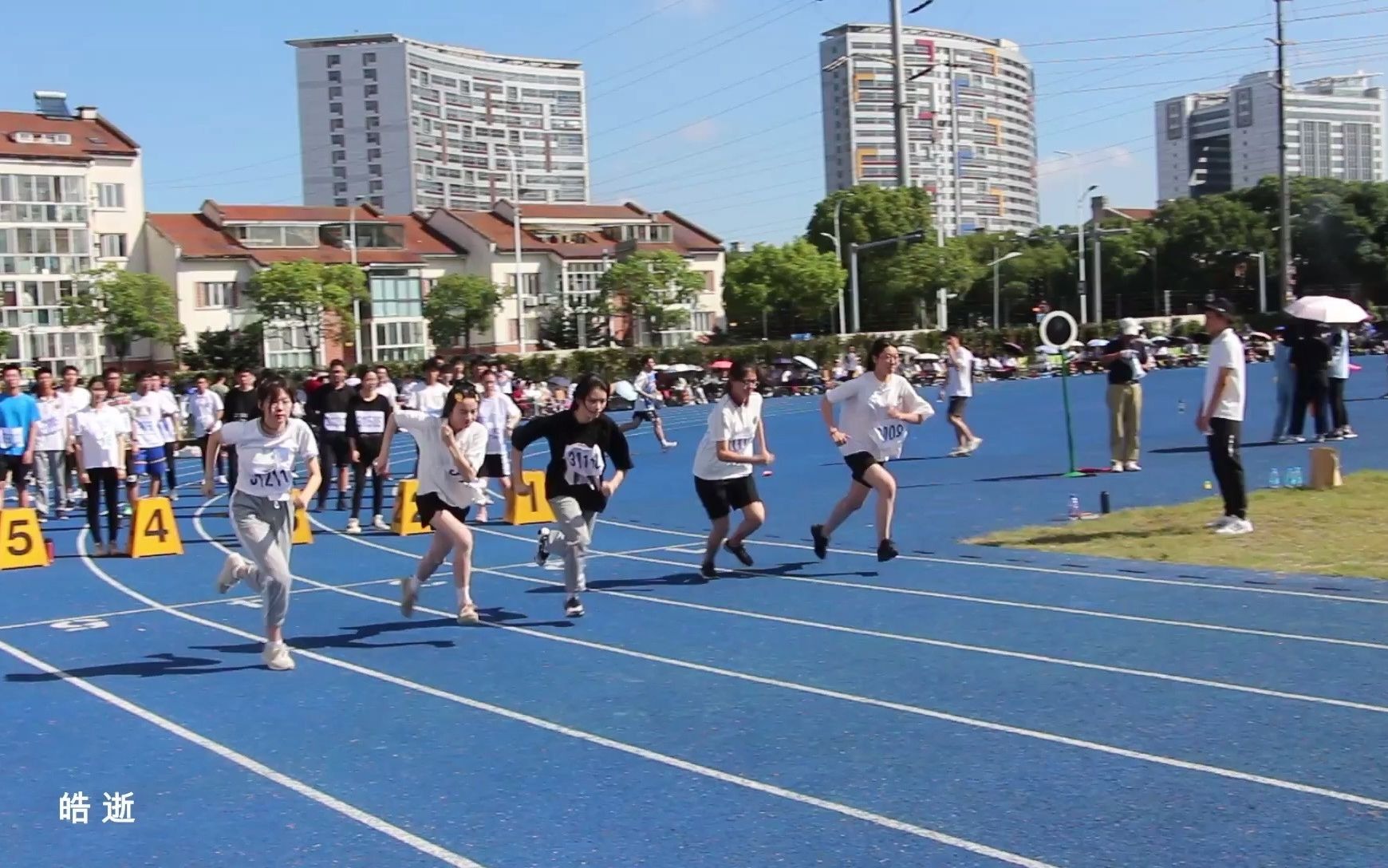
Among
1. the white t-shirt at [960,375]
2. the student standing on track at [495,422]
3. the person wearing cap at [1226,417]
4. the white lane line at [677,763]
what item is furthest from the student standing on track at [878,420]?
the white t-shirt at [960,375]

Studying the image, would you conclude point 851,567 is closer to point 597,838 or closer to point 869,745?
point 869,745

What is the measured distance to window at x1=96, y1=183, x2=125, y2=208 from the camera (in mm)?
77938

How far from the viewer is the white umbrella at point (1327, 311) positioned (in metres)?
20.2

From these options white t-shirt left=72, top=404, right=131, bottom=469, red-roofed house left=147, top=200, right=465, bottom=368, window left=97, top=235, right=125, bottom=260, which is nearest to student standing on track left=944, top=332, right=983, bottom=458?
white t-shirt left=72, top=404, right=131, bottom=469

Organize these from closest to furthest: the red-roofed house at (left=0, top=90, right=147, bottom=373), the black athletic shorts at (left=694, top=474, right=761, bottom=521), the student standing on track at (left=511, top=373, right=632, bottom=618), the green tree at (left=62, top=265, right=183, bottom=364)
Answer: the student standing on track at (left=511, top=373, right=632, bottom=618) < the black athletic shorts at (left=694, top=474, right=761, bottom=521) < the green tree at (left=62, top=265, right=183, bottom=364) < the red-roofed house at (left=0, top=90, right=147, bottom=373)

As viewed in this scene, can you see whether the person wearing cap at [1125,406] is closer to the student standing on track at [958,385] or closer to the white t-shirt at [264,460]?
the student standing on track at [958,385]

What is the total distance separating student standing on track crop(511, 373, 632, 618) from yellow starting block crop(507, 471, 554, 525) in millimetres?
6372

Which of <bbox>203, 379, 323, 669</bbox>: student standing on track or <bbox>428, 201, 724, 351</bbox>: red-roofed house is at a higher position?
<bbox>428, 201, 724, 351</bbox>: red-roofed house

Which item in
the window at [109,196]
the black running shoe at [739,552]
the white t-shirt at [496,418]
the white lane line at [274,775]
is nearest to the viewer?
the white lane line at [274,775]

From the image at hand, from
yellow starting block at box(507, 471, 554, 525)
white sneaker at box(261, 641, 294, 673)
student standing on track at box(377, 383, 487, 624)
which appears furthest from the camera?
yellow starting block at box(507, 471, 554, 525)

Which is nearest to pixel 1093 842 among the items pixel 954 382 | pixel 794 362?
pixel 954 382

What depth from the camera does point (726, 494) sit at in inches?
454

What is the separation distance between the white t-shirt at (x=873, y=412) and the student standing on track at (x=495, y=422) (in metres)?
6.57

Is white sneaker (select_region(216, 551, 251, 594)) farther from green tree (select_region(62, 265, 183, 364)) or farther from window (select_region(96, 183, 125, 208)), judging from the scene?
window (select_region(96, 183, 125, 208))
